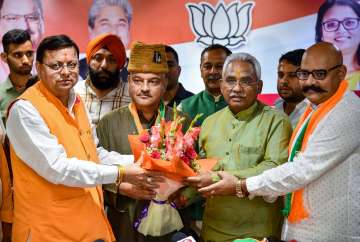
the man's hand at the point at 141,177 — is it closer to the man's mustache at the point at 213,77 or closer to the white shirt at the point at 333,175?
the white shirt at the point at 333,175

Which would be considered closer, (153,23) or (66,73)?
(66,73)

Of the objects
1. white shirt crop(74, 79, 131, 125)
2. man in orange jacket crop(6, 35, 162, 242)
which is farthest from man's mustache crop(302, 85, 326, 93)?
white shirt crop(74, 79, 131, 125)

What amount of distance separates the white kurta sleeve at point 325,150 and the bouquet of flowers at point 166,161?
51 centimetres

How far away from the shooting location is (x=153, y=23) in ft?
20.5

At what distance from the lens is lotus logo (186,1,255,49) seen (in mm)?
6020

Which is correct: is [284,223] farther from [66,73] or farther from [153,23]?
[153,23]

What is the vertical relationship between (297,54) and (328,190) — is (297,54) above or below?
above

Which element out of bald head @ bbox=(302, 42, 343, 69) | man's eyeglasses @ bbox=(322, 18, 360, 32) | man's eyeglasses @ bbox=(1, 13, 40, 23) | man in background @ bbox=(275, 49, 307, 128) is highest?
man's eyeglasses @ bbox=(1, 13, 40, 23)

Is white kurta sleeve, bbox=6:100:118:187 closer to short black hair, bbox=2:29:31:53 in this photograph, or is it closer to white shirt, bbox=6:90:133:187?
white shirt, bbox=6:90:133:187

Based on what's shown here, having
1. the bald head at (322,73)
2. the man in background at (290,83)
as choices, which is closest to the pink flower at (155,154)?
the bald head at (322,73)

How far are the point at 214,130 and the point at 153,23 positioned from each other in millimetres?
2735

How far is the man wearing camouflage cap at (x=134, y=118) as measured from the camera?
12.4 feet

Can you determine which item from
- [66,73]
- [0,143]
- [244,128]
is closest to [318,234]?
[244,128]

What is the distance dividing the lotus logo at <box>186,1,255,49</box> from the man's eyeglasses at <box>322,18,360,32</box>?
82 cm
